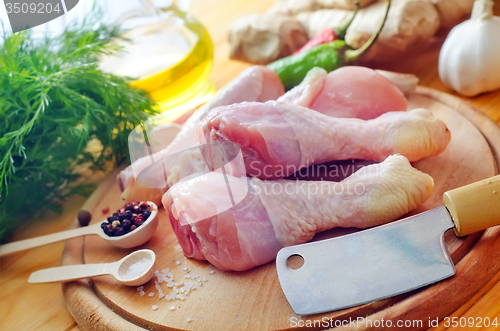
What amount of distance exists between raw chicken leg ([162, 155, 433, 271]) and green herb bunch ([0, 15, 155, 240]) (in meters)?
0.56

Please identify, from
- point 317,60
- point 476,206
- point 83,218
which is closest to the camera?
point 476,206

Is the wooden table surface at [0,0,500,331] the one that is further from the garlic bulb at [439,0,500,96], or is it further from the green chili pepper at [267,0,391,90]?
the green chili pepper at [267,0,391,90]

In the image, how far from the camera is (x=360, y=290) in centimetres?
97

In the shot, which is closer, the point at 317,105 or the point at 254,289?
the point at 254,289

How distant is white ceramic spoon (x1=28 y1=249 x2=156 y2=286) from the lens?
117cm

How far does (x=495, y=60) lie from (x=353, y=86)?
590 millimetres

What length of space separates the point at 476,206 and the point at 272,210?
51cm

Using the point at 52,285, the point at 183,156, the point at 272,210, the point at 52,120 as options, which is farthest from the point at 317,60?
the point at 52,285

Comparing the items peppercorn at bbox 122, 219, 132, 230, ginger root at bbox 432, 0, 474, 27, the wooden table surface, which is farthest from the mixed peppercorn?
ginger root at bbox 432, 0, 474, 27

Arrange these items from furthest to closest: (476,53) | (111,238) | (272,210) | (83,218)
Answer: (476,53)
(83,218)
(111,238)
(272,210)

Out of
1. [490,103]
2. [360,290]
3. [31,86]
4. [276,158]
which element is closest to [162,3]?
[31,86]

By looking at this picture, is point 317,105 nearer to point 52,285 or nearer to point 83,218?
point 83,218

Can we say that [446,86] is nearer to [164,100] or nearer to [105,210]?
[164,100]

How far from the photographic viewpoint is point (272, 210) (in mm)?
1193
